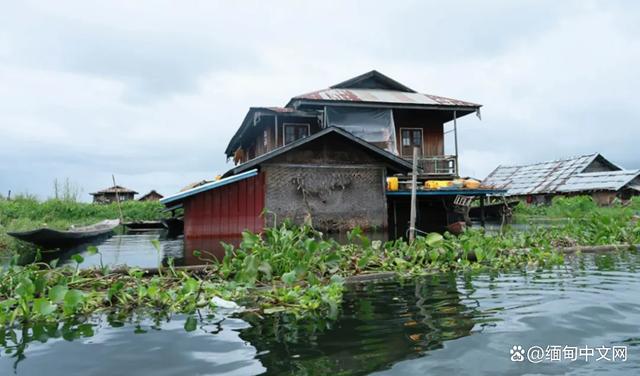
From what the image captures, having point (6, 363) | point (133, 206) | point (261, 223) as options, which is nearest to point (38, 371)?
point (6, 363)

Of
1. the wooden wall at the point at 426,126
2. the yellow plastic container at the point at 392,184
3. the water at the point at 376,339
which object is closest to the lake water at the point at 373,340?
the water at the point at 376,339

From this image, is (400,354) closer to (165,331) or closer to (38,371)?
(165,331)

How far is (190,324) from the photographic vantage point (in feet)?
13.4

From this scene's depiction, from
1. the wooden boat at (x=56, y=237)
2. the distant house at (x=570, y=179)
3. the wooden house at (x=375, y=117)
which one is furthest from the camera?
the distant house at (x=570, y=179)

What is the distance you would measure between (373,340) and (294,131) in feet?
58.9

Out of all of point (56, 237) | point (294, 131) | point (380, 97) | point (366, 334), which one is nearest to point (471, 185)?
point (380, 97)

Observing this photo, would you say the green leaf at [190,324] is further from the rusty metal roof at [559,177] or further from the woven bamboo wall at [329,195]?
the rusty metal roof at [559,177]

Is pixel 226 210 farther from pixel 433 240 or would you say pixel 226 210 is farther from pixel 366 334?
pixel 366 334

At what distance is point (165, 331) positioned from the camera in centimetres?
388

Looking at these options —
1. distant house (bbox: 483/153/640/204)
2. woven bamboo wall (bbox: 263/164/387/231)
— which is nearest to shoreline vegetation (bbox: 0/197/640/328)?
woven bamboo wall (bbox: 263/164/387/231)

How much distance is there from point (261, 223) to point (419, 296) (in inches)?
420

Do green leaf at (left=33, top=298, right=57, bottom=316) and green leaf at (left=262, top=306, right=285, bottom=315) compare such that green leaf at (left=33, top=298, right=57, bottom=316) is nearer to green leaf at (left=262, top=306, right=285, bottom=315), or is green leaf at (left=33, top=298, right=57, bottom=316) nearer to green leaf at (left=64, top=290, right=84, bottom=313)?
green leaf at (left=64, top=290, right=84, bottom=313)

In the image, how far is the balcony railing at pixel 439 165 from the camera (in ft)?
66.3

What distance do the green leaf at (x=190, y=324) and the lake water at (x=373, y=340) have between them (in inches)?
1.1
